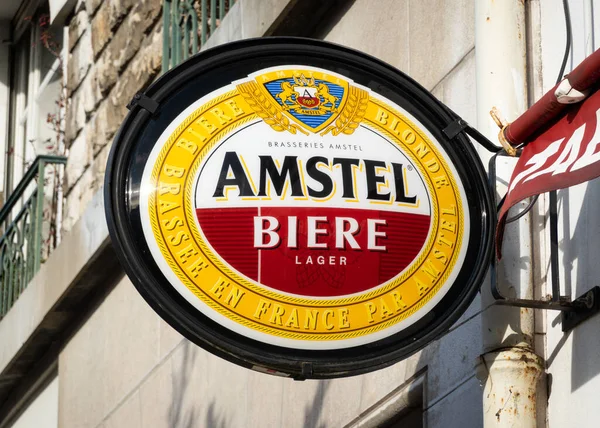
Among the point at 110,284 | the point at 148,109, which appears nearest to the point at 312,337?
the point at 148,109

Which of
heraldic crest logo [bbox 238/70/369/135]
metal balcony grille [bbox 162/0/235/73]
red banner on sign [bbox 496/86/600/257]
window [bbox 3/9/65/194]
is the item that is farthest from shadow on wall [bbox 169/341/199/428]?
window [bbox 3/9/65/194]

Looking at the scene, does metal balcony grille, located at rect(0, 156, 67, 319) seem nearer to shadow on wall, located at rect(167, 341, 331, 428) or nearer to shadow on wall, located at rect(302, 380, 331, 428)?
shadow on wall, located at rect(167, 341, 331, 428)

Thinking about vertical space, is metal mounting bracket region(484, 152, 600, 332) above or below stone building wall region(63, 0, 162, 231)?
below

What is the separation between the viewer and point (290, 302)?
152 inches

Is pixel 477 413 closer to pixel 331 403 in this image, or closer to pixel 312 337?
pixel 312 337

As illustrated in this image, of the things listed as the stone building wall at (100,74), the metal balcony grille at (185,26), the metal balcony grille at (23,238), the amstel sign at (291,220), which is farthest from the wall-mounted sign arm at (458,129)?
the metal balcony grille at (23,238)

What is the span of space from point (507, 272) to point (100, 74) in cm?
568

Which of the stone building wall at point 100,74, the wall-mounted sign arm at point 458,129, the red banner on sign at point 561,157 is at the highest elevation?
the stone building wall at point 100,74

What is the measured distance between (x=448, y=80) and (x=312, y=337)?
1600mm

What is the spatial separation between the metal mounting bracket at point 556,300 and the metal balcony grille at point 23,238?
19.5 ft

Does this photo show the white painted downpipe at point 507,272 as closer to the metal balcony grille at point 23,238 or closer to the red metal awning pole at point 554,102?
the red metal awning pole at point 554,102

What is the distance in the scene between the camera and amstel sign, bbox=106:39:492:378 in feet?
12.6

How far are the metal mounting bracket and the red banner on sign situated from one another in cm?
16

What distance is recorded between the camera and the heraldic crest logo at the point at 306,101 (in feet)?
13.4
